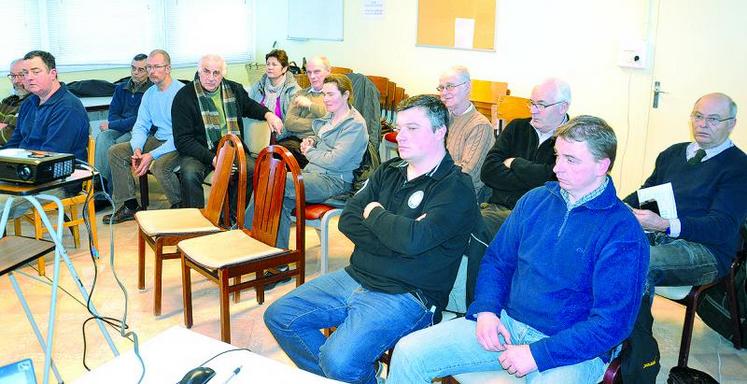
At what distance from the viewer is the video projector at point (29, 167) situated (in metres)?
2.16

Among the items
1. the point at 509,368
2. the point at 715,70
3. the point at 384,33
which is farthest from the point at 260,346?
the point at 384,33

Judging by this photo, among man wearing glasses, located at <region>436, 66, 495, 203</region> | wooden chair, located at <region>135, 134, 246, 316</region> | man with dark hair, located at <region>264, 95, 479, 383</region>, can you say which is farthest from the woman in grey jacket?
man with dark hair, located at <region>264, 95, 479, 383</region>

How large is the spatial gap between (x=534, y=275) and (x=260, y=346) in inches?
57.0

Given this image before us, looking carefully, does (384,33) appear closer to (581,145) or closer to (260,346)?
(260,346)

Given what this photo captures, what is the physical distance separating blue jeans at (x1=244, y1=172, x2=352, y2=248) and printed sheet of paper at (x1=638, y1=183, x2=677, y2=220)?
1.54m

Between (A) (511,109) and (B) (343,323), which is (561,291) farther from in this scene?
(A) (511,109)

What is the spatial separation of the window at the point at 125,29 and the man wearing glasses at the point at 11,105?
44 cm

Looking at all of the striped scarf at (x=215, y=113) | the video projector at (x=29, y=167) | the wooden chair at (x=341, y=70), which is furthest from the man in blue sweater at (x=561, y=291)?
the wooden chair at (x=341, y=70)

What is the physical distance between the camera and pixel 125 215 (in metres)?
4.77

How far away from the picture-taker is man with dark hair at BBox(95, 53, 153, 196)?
17.1ft

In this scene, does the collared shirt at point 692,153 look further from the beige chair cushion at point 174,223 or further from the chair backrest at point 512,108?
the beige chair cushion at point 174,223

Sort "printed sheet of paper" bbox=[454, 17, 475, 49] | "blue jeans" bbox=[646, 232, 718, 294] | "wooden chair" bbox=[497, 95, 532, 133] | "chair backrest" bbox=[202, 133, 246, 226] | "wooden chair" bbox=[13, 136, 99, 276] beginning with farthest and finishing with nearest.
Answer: "printed sheet of paper" bbox=[454, 17, 475, 49] → "wooden chair" bbox=[497, 95, 532, 133] → "wooden chair" bbox=[13, 136, 99, 276] → "chair backrest" bbox=[202, 133, 246, 226] → "blue jeans" bbox=[646, 232, 718, 294]

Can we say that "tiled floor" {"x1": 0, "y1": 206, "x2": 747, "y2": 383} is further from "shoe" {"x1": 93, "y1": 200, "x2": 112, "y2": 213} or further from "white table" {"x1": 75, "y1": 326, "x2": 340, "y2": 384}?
"white table" {"x1": 75, "y1": 326, "x2": 340, "y2": 384}

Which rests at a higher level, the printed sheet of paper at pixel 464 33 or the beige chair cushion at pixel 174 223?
the printed sheet of paper at pixel 464 33
